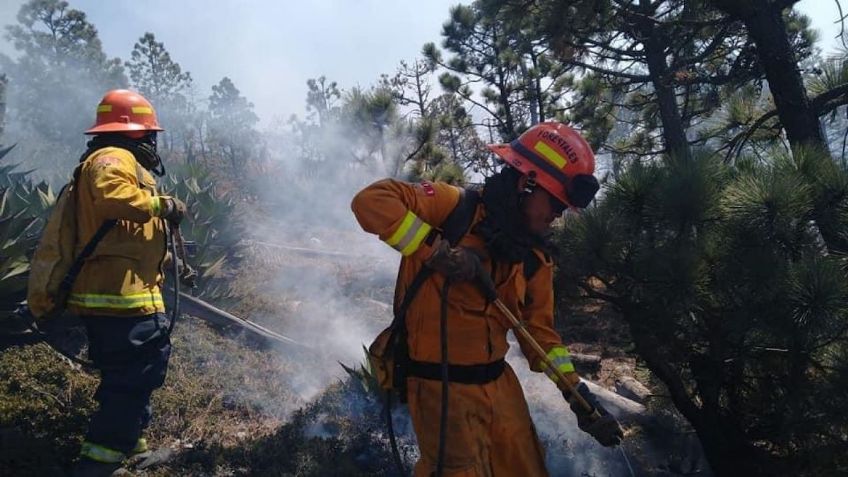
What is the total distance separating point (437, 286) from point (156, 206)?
158 centimetres

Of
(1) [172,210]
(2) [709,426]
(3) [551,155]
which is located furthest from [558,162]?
(2) [709,426]

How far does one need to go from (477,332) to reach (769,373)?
1.96m

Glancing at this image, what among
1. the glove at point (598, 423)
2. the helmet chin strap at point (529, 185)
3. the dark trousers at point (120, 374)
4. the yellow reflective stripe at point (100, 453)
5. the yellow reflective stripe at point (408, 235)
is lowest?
the glove at point (598, 423)

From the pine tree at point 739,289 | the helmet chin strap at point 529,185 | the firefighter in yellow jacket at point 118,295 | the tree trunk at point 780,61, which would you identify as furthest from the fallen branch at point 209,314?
the tree trunk at point 780,61

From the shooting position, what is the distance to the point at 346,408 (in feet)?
15.5

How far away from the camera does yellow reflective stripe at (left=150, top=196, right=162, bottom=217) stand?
3055 millimetres

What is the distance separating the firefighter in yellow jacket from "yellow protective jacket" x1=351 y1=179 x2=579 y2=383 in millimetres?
1280

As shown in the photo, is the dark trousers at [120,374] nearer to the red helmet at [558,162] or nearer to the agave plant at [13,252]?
the agave plant at [13,252]

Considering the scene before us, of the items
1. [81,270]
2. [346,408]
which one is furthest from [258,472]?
[81,270]

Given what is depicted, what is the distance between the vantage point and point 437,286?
259 cm

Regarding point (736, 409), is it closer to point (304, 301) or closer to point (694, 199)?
point (694, 199)

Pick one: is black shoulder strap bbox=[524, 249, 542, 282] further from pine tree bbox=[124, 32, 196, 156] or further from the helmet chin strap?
pine tree bbox=[124, 32, 196, 156]

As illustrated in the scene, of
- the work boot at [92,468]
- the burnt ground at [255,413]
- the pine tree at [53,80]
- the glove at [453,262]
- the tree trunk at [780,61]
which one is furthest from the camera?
the pine tree at [53,80]

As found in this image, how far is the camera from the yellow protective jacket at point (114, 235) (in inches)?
116
